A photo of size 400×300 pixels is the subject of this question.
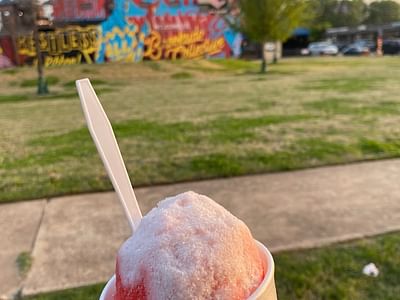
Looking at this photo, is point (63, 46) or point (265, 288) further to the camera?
point (63, 46)

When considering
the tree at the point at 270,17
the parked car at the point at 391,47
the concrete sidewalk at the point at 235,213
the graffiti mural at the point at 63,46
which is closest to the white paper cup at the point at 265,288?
the concrete sidewalk at the point at 235,213

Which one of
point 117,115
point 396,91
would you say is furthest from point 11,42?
point 396,91

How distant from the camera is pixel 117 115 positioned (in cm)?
860

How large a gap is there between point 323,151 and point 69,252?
9.92 feet

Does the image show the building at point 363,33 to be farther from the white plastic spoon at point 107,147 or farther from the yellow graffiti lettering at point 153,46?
the white plastic spoon at point 107,147

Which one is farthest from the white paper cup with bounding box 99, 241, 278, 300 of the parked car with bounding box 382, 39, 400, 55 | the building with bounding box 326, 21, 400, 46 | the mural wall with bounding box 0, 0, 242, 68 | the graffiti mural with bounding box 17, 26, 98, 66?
the building with bounding box 326, 21, 400, 46

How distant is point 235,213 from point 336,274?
1.02 meters

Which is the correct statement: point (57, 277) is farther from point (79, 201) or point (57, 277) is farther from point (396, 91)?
point (396, 91)

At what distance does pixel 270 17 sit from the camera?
20.5m

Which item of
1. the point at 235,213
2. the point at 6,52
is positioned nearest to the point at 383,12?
the point at 6,52

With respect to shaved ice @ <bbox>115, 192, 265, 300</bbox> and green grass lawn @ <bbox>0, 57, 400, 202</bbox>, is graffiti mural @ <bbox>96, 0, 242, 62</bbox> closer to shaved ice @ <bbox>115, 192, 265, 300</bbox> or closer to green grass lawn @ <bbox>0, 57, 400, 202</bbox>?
green grass lawn @ <bbox>0, 57, 400, 202</bbox>

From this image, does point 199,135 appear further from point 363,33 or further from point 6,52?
point 363,33

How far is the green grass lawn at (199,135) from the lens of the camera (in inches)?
174

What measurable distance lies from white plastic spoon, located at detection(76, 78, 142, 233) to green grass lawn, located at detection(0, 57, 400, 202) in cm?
320
